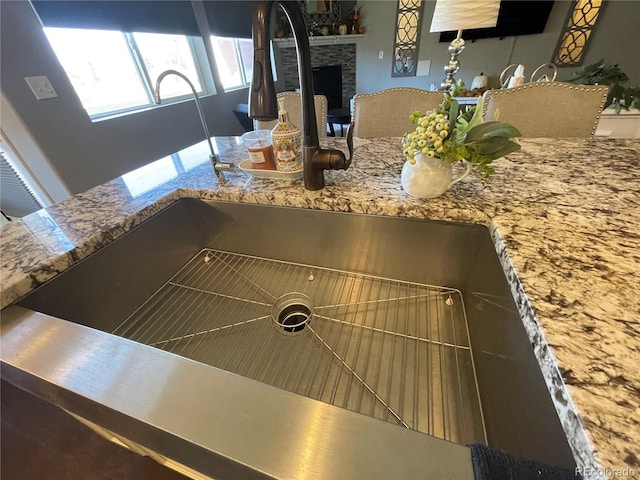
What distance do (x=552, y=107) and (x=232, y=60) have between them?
4.40 m

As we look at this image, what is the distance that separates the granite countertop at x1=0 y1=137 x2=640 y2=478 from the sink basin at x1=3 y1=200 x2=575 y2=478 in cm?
4

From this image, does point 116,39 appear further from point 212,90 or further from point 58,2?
point 212,90

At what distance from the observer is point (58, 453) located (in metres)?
1.02

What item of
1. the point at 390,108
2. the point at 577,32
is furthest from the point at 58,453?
the point at 577,32

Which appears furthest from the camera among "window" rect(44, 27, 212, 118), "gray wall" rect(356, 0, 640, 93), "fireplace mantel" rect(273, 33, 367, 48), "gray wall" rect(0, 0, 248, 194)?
"fireplace mantel" rect(273, 33, 367, 48)

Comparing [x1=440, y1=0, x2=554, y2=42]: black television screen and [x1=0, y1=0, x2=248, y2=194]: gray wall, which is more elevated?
[x1=440, y1=0, x2=554, y2=42]: black television screen

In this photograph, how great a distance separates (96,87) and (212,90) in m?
1.56

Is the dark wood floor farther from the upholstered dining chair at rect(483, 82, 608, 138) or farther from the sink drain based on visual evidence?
the upholstered dining chair at rect(483, 82, 608, 138)

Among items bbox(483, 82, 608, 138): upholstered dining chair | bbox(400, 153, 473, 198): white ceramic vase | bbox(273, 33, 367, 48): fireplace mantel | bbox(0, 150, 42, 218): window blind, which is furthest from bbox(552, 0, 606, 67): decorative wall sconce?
bbox(0, 150, 42, 218): window blind

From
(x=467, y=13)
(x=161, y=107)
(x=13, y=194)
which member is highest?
(x=467, y=13)

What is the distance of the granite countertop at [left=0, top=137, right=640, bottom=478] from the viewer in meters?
0.28

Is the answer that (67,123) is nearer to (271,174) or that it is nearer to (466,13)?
(271,174)

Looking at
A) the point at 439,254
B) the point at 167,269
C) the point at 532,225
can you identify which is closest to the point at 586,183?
the point at 532,225

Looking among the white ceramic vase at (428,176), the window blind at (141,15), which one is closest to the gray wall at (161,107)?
the window blind at (141,15)
